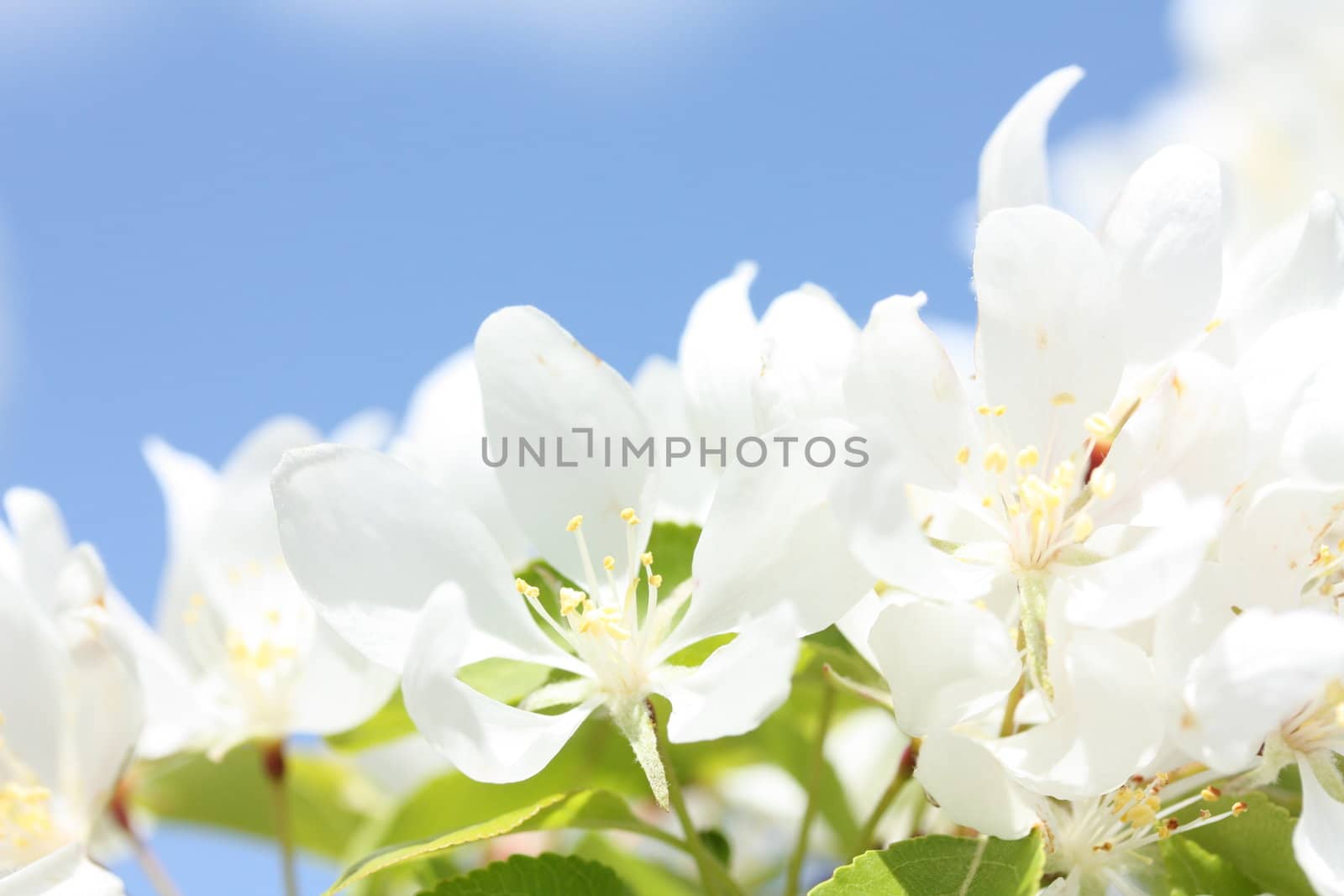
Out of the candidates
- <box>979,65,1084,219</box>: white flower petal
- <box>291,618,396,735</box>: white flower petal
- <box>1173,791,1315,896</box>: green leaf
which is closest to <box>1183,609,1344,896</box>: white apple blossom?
<box>1173,791,1315,896</box>: green leaf

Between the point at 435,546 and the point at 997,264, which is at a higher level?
the point at 997,264

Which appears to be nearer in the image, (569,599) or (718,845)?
(569,599)

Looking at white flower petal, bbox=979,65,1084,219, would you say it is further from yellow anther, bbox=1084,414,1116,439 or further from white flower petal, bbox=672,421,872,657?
white flower petal, bbox=672,421,872,657

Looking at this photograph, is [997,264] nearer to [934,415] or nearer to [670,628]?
[934,415]

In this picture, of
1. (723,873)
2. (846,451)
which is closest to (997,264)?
(846,451)

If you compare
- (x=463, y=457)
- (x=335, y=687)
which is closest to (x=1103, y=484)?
(x=463, y=457)

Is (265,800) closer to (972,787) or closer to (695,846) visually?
(695,846)

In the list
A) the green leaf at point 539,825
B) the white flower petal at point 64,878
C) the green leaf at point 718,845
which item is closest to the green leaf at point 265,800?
the green leaf at point 718,845
